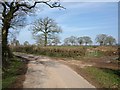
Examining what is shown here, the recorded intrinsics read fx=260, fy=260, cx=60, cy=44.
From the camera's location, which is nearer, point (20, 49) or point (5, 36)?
point (5, 36)

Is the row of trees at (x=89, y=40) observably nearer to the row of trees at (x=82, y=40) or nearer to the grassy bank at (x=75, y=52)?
the row of trees at (x=82, y=40)

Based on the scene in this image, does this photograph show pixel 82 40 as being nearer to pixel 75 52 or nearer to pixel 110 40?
pixel 110 40

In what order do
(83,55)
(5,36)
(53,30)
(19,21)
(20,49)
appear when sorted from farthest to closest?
(53,30)
(20,49)
(83,55)
(19,21)
(5,36)

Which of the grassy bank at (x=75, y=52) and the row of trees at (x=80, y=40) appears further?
the row of trees at (x=80, y=40)

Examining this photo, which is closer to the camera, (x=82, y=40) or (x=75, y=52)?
(x=75, y=52)

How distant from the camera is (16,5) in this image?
3625cm

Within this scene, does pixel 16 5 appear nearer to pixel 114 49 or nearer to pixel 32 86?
pixel 32 86

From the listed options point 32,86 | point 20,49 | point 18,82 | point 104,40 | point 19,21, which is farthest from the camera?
point 104,40

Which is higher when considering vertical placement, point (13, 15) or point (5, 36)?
point (13, 15)

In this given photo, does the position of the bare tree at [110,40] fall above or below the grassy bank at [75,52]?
above

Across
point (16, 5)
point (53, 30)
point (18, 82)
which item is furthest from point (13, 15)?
point (53, 30)

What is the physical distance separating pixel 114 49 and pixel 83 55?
8.52 m

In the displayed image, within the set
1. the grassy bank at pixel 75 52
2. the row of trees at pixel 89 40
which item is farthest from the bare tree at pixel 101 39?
the grassy bank at pixel 75 52

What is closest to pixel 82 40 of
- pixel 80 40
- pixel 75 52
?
pixel 80 40
